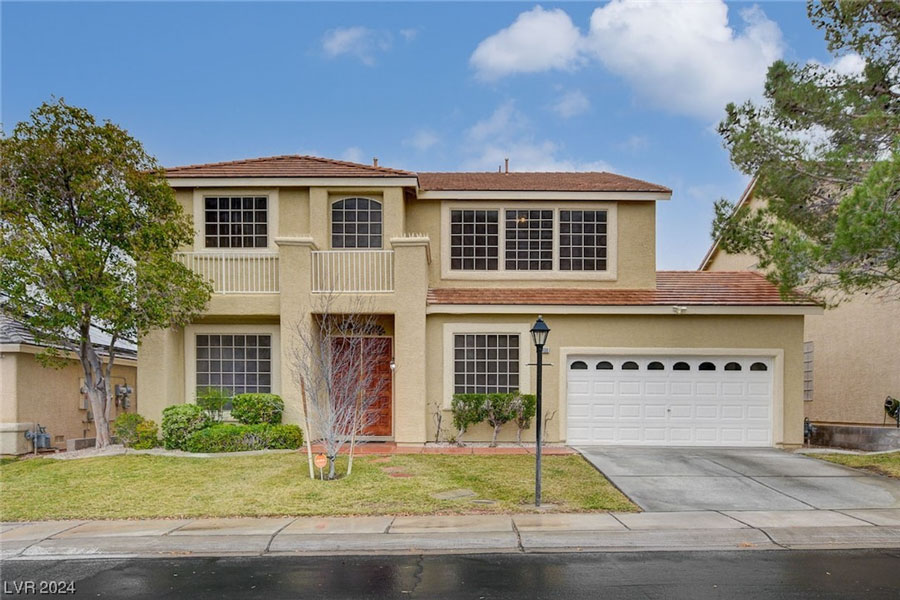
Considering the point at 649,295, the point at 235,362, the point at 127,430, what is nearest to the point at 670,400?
the point at 649,295

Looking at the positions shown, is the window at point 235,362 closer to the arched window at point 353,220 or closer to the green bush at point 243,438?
the green bush at point 243,438

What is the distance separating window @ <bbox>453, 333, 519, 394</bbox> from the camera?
15383 millimetres

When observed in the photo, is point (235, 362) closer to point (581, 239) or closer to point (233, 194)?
point (233, 194)

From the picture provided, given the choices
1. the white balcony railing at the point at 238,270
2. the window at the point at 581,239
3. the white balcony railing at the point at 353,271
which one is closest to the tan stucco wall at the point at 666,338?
the window at the point at 581,239

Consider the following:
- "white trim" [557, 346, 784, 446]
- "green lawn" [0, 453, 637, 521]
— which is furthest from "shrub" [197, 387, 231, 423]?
"white trim" [557, 346, 784, 446]

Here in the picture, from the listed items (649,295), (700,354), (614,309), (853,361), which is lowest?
(853,361)

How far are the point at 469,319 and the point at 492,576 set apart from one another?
9.01 m

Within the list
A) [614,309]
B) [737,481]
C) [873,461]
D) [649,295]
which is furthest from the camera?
[649,295]

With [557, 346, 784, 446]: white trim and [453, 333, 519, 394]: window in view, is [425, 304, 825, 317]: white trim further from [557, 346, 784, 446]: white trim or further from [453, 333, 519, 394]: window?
[557, 346, 784, 446]: white trim

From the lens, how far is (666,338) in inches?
599

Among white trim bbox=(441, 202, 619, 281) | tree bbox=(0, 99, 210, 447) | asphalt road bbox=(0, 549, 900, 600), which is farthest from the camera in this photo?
white trim bbox=(441, 202, 619, 281)

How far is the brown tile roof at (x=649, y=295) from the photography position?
15.0 m

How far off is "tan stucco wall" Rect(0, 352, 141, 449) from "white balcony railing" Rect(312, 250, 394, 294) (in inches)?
203

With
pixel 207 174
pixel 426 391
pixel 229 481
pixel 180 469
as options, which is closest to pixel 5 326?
pixel 207 174
